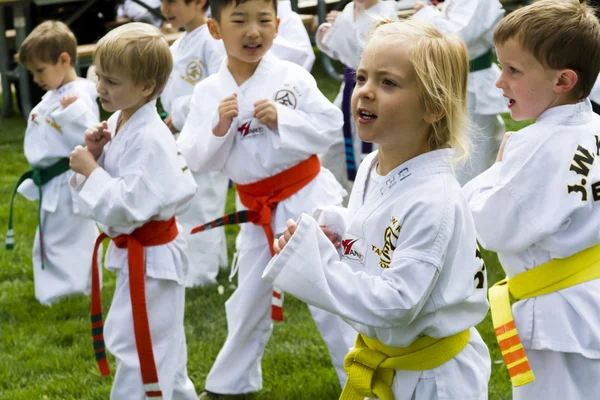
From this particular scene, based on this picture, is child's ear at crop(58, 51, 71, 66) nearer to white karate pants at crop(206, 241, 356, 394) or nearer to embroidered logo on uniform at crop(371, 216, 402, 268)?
white karate pants at crop(206, 241, 356, 394)

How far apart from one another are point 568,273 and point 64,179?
363cm

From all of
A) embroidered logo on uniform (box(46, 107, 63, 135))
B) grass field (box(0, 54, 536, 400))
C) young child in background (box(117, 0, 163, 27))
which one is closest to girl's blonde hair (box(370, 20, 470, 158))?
grass field (box(0, 54, 536, 400))

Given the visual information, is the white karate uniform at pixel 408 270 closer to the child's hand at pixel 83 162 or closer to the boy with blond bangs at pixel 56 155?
the child's hand at pixel 83 162

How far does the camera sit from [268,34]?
411 centimetres

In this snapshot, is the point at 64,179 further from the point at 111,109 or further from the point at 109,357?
the point at 111,109

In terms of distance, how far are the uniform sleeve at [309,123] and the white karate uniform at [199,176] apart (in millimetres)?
1371

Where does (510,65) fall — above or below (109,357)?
above

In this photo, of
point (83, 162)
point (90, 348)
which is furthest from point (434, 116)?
point (90, 348)

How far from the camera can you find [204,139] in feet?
13.3

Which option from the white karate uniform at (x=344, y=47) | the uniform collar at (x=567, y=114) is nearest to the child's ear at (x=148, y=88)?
the uniform collar at (x=567, y=114)

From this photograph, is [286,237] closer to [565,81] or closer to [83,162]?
[565,81]

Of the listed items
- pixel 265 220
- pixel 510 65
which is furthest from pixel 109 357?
pixel 510 65

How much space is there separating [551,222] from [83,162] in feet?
6.10

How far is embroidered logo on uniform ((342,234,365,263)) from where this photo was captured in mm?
2695
